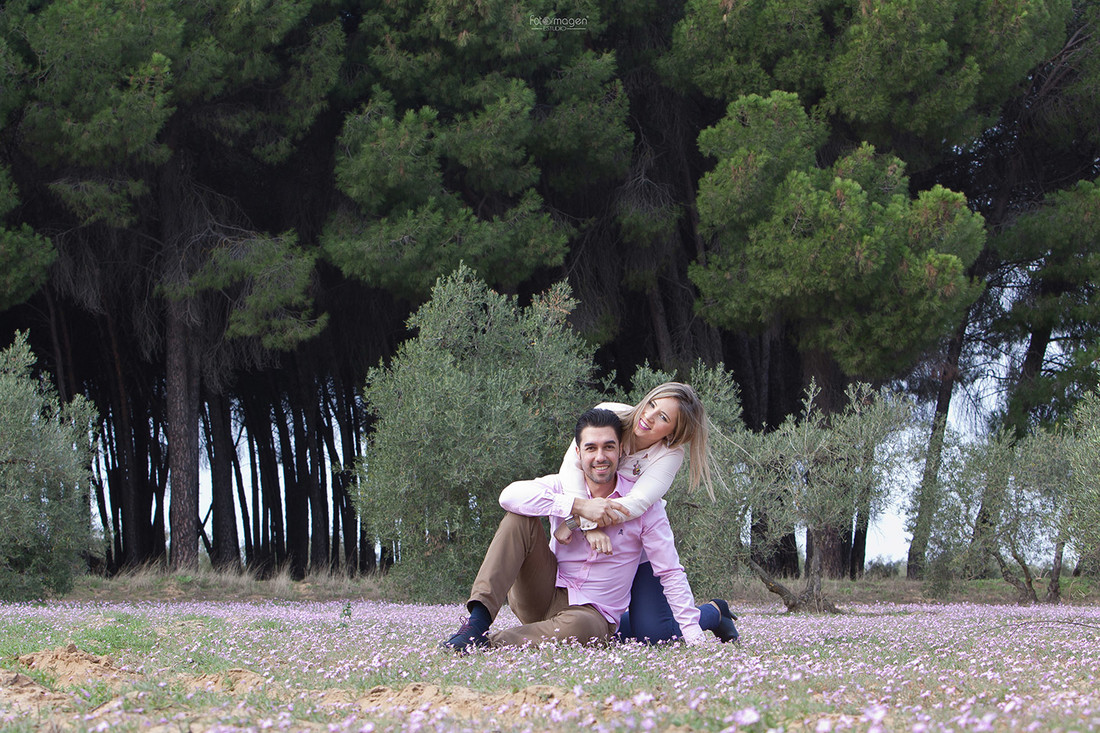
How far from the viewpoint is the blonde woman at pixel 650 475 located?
222 inches

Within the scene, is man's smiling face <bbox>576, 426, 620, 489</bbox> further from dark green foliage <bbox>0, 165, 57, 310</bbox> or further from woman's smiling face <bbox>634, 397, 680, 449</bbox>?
dark green foliage <bbox>0, 165, 57, 310</bbox>

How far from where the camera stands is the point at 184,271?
18062 millimetres

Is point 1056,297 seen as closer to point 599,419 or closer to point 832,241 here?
point 832,241

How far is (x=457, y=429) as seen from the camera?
14023mm

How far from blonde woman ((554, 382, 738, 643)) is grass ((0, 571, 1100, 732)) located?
1.49 ft

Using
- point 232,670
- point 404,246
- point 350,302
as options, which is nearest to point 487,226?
point 404,246

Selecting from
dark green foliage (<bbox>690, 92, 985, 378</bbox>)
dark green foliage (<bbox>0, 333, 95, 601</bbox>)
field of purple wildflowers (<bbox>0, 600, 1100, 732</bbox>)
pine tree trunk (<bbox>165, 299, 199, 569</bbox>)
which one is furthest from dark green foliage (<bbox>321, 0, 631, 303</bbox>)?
field of purple wildflowers (<bbox>0, 600, 1100, 732</bbox>)

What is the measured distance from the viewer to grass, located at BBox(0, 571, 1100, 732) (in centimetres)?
356

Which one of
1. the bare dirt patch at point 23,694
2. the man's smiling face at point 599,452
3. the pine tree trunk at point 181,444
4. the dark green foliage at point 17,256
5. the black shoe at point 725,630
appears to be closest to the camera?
the bare dirt patch at point 23,694

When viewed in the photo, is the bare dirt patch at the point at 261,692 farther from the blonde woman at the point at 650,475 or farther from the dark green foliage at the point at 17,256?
the dark green foliage at the point at 17,256

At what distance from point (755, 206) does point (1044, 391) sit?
770cm

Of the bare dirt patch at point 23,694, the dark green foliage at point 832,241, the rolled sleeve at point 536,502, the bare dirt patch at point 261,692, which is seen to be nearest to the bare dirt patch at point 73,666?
the bare dirt patch at point 261,692

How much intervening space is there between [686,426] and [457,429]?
27.4ft

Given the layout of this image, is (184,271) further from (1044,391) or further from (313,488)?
(1044,391)
